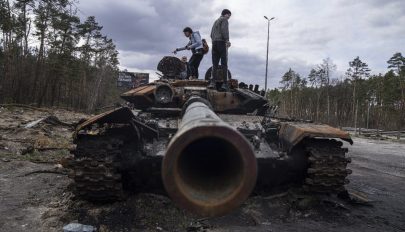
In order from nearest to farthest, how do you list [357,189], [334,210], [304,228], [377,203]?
[304,228], [334,210], [377,203], [357,189]

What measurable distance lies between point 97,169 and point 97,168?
0.05ft

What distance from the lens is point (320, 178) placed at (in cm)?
669

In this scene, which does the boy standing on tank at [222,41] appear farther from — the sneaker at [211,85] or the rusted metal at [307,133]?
the rusted metal at [307,133]

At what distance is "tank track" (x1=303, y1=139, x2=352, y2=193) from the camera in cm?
664

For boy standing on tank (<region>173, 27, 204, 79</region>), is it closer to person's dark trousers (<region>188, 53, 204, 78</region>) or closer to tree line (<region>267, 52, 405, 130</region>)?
person's dark trousers (<region>188, 53, 204, 78</region>)

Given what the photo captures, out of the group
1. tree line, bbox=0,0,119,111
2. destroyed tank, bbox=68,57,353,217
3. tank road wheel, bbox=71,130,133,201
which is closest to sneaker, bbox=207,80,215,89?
destroyed tank, bbox=68,57,353,217

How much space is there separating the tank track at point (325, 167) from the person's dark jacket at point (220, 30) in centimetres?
288

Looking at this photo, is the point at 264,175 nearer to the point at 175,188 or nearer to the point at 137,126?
the point at 137,126

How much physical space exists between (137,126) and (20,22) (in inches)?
1268

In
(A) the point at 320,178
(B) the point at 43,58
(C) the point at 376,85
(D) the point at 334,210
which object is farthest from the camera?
(C) the point at 376,85

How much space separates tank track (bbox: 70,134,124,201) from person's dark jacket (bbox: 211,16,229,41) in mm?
3242

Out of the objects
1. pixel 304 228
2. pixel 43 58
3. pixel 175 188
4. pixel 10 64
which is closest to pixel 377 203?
pixel 304 228

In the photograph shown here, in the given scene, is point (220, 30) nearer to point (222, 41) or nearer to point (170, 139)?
point (222, 41)

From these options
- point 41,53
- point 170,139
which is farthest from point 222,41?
point 41,53
